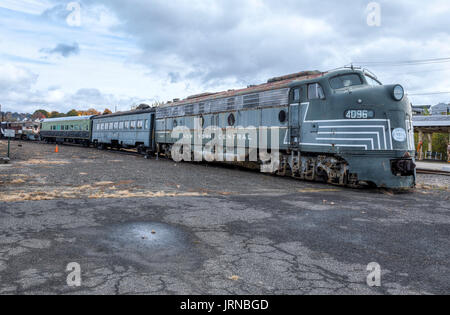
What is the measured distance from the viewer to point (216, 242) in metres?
5.06

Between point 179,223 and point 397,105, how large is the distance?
809cm

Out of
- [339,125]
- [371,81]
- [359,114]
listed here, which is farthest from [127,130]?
[359,114]

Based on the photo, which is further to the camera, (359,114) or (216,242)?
(359,114)

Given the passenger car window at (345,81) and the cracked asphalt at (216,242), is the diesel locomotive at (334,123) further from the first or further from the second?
the cracked asphalt at (216,242)

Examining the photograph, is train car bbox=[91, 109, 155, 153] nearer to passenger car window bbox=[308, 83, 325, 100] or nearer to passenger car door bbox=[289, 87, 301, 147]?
passenger car door bbox=[289, 87, 301, 147]

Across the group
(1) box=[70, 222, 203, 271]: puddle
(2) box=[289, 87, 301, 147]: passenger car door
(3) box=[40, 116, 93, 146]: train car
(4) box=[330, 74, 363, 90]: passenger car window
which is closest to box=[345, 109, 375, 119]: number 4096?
(4) box=[330, 74, 363, 90]: passenger car window

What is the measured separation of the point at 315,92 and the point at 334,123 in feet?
4.81

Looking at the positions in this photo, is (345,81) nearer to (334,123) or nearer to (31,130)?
(334,123)

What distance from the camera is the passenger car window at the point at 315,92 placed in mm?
11891

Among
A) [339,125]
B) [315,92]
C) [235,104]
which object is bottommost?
[339,125]

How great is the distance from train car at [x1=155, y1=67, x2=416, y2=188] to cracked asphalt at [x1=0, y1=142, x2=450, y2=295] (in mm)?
1709

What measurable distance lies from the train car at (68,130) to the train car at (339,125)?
1123 inches

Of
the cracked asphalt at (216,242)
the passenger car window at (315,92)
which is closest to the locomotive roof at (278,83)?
the passenger car window at (315,92)
